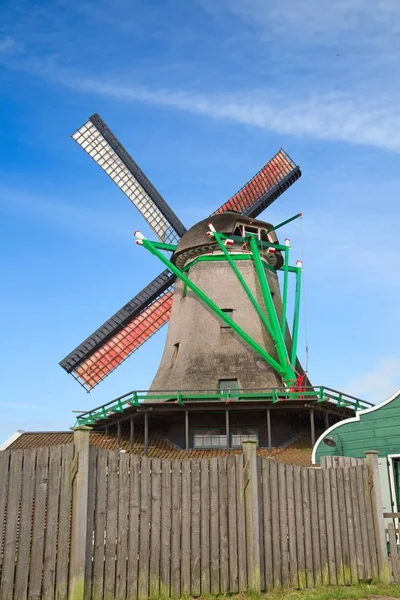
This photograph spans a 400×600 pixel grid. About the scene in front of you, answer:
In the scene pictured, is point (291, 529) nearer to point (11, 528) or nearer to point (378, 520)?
point (378, 520)

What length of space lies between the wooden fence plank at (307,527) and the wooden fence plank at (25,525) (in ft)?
11.5

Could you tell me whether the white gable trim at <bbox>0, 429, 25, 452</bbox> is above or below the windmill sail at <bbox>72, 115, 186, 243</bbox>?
below

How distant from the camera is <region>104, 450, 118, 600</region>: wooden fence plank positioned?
6.62 metres

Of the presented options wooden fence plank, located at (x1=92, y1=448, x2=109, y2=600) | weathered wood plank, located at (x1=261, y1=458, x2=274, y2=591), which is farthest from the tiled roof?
wooden fence plank, located at (x1=92, y1=448, x2=109, y2=600)

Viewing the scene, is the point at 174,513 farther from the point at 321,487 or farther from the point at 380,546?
the point at 380,546

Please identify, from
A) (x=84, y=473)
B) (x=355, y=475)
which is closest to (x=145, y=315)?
(x=355, y=475)

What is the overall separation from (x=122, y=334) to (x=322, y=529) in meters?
20.3

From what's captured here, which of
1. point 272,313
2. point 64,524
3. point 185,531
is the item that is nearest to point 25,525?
point 64,524

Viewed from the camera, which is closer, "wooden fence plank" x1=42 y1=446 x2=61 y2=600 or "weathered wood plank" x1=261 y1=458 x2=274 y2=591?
"wooden fence plank" x1=42 y1=446 x2=61 y2=600

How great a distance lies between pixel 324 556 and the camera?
820 centimetres

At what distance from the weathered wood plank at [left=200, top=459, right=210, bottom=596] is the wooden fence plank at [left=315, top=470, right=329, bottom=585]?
5.77 ft

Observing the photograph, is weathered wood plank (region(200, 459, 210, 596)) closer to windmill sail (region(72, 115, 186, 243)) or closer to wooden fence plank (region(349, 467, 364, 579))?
wooden fence plank (region(349, 467, 364, 579))

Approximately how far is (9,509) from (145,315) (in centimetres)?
2229

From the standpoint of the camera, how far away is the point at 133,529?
22.5ft
